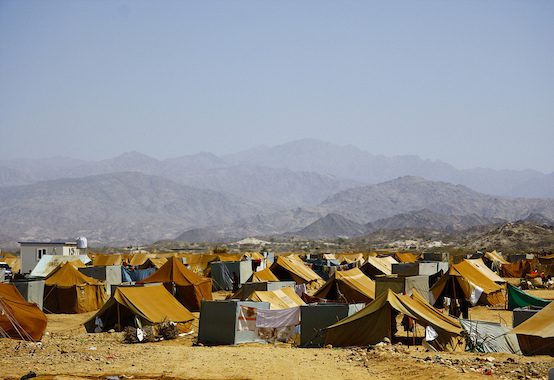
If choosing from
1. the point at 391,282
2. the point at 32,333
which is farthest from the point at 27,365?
the point at 391,282

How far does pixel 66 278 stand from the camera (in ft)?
112

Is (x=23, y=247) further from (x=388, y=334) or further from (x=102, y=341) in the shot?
(x=388, y=334)

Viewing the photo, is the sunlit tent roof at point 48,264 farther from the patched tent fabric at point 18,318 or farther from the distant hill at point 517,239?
the distant hill at point 517,239

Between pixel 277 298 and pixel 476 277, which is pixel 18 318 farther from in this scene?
pixel 476 277

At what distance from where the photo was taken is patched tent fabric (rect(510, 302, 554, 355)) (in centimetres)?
1731

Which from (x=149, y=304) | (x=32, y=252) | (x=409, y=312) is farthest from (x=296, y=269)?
(x=409, y=312)

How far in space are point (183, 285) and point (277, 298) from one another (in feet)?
29.9

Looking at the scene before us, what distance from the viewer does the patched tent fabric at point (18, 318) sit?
19922 mm

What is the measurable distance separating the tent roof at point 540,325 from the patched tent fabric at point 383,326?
1732 mm

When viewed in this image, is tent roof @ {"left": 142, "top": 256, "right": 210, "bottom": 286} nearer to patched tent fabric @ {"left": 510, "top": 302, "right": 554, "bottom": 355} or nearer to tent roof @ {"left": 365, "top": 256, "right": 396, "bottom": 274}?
tent roof @ {"left": 365, "top": 256, "right": 396, "bottom": 274}

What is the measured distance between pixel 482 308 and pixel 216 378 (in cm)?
2111

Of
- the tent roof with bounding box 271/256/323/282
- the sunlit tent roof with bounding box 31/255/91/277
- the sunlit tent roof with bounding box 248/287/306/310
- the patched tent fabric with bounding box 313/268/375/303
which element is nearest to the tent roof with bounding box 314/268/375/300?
the patched tent fabric with bounding box 313/268/375/303

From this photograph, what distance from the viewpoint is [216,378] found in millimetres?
15234

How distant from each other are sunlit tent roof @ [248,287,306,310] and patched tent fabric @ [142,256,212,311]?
25.6ft
